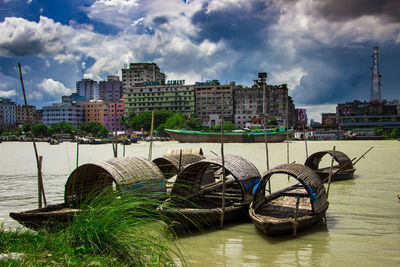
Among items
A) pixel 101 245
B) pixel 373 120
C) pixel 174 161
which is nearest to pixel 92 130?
pixel 373 120

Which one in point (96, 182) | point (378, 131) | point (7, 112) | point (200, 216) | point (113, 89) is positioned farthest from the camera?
point (113, 89)

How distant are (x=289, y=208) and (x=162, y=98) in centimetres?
7913

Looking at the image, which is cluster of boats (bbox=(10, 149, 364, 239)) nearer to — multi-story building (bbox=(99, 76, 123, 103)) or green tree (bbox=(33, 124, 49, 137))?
green tree (bbox=(33, 124, 49, 137))

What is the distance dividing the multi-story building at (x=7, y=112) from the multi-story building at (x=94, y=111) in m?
23.8

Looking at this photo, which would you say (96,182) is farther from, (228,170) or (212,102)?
(212,102)

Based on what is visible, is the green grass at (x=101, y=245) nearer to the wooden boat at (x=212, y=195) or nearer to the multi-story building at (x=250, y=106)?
the wooden boat at (x=212, y=195)

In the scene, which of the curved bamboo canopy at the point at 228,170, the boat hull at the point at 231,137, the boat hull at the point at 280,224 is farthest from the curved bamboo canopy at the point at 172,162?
the boat hull at the point at 231,137

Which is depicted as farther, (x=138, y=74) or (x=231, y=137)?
(x=138, y=74)

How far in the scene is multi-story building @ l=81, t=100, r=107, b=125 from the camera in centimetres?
10262

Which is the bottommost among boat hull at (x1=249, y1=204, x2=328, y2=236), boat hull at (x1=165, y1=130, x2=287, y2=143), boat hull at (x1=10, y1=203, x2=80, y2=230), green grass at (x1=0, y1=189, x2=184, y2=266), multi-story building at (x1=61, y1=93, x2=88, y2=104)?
boat hull at (x1=249, y1=204, x2=328, y2=236)

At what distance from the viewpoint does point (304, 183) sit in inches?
264

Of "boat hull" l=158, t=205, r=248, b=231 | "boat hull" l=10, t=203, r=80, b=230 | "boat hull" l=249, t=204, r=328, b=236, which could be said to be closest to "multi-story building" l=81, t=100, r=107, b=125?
"boat hull" l=158, t=205, r=248, b=231

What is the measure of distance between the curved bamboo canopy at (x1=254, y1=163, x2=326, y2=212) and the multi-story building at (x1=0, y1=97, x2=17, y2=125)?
116270mm

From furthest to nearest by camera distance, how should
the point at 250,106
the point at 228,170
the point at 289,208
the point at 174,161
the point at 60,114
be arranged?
the point at 60,114 → the point at 250,106 → the point at 174,161 → the point at 228,170 → the point at 289,208
